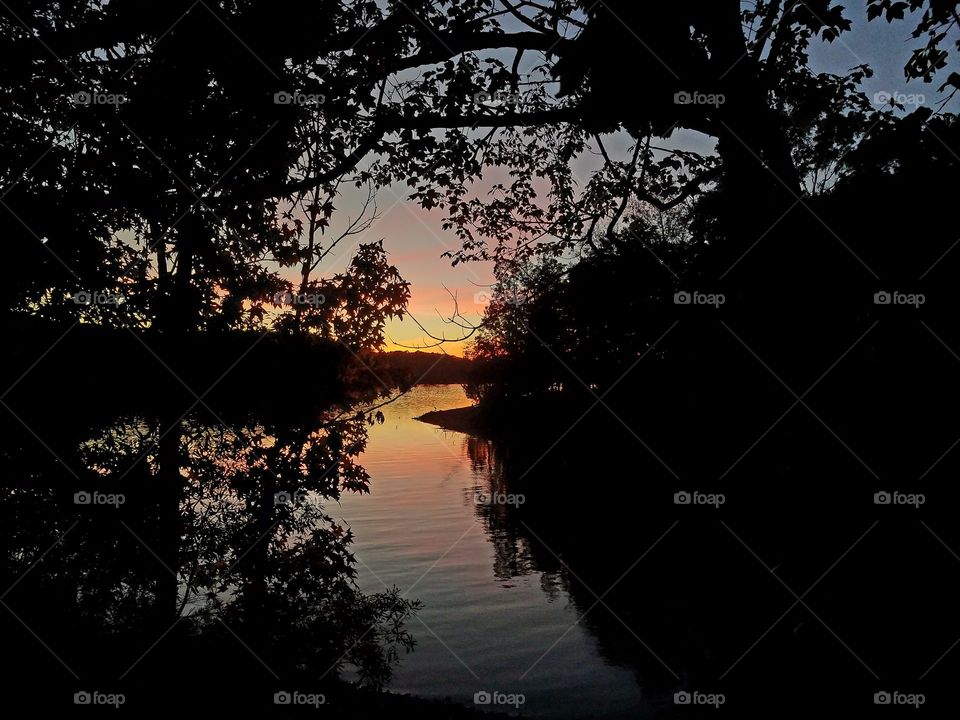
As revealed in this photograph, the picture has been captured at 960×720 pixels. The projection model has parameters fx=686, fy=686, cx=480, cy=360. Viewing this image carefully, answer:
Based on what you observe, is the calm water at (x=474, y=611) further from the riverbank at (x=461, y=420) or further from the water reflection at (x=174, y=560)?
the riverbank at (x=461, y=420)

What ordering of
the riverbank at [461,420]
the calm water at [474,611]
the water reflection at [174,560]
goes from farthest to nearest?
the riverbank at [461,420]
the calm water at [474,611]
the water reflection at [174,560]

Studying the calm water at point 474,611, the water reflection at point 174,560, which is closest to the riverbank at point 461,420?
the calm water at point 474,611

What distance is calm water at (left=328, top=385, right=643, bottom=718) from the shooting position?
15305 mm

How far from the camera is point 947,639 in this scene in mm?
10477

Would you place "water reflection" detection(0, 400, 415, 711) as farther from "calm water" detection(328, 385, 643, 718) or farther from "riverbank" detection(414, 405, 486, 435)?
"riverbank" detection(414, 405, 486, 435)

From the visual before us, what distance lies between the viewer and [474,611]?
20797mm

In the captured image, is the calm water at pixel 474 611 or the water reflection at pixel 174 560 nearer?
the water reflection at pixel 174 560

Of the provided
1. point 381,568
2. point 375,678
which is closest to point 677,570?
point 381,568

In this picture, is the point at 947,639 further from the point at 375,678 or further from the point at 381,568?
the point at 381,568

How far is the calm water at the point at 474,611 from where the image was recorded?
15305 millimetres

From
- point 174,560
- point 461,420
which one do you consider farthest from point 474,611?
point 461,420

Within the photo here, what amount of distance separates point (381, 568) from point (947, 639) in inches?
706

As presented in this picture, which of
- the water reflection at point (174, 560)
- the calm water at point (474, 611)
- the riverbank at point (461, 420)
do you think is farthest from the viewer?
the riverbank at point (461, 420)

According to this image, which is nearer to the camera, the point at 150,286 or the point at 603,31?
the point at 150,286
